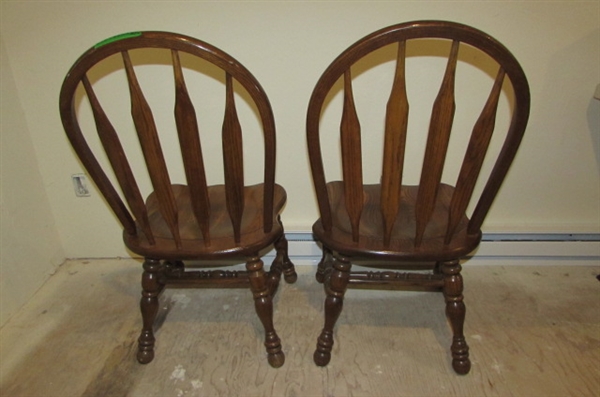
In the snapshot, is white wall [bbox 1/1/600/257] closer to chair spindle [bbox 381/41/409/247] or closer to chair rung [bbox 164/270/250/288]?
chair rung [bbox 164/270/250/288]

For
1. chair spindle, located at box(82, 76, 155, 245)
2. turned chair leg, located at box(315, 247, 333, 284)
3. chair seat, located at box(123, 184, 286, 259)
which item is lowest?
turned chair leg, located at box(315, 247, 333, 284)

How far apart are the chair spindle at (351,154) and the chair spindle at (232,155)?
0.24m

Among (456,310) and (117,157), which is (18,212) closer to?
(117,157)

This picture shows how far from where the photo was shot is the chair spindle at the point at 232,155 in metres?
0.83

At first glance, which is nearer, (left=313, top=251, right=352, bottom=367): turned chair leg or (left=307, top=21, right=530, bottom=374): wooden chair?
(left=307, top=21, right=530, bottom=374): wooden chair

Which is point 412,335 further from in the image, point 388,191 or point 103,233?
point 103,233

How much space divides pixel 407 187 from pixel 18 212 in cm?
137

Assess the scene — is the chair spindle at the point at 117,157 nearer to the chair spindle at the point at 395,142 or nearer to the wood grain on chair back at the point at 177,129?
the wood grain on chair back at the point at 177,129

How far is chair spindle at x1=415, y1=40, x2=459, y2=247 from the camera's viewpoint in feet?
2.49

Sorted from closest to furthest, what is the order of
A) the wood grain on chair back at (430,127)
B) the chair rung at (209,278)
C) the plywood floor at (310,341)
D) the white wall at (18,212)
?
the wood grain on chair back at (430,127), the plywood floor at (310,341), the chair rung at (209,278), the white wall at (18,212)

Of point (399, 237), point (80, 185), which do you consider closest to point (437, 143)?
point (399, 237)

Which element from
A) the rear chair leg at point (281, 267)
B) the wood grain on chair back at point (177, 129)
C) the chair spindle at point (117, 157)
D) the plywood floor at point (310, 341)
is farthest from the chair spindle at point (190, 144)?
the plywood floor at point (310, 341)

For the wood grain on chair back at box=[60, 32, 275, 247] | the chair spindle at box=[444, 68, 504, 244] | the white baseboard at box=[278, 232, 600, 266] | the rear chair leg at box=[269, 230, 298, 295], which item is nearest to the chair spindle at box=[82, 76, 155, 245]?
the wood grain on chair back at box=[60, 32, 275, 247]

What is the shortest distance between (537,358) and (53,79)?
5.93 feet
